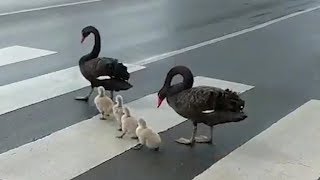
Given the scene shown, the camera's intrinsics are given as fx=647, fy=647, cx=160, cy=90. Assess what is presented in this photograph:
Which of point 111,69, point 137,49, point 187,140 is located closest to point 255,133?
point 187,140

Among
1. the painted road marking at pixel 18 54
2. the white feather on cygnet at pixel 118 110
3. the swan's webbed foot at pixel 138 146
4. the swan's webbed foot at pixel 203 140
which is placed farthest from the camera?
the painted road marking at pixel 18 54

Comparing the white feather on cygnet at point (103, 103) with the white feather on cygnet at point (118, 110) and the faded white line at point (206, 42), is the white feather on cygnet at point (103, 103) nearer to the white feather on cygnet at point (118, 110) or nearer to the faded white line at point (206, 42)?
the white feather on cygnet at point (118, 110)

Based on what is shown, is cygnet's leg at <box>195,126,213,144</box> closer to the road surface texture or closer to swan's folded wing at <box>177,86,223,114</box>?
the road surface texture

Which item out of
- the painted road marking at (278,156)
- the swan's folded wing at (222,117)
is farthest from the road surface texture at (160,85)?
the swan's folded wing at (222,117)

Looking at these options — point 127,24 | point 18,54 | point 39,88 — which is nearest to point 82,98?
point 39,88

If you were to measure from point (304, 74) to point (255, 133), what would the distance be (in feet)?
6.14

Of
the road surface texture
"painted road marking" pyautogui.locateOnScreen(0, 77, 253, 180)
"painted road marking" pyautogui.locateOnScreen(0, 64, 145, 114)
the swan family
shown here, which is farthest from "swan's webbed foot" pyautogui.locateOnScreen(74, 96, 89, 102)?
the swan family

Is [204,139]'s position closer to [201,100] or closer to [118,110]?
[201,100]

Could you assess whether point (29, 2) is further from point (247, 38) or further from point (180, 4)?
point (247, 38)

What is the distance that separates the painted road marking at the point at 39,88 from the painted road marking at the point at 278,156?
175 centimetres

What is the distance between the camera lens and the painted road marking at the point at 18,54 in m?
6.15

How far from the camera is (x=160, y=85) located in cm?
533

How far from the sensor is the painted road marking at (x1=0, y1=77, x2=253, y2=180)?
11.5 ft

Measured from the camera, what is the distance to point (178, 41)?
23.6 ft
